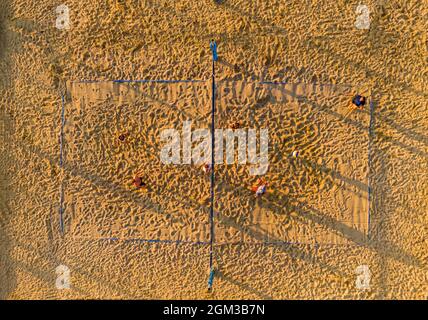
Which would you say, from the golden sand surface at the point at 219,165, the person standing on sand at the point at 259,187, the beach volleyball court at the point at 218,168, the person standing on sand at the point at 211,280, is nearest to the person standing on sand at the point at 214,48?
the golden sand surface at the point at 219,165

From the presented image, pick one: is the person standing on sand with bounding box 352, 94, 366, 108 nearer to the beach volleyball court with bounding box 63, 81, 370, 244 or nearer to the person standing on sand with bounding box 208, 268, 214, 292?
the beach volleyball court with bounding box 63, 81, 370, 244

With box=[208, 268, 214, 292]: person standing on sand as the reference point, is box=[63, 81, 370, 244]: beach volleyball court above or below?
above

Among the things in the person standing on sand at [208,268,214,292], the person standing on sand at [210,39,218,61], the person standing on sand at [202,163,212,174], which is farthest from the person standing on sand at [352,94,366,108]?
the person standing on sand at [208,268,214,292]

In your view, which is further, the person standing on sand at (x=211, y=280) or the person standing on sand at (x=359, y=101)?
the person standing on sand at (x=211, y=280)

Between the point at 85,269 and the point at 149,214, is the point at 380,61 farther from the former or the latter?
the point at 85,269

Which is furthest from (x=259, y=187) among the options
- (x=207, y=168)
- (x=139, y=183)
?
(x=139, y=183)

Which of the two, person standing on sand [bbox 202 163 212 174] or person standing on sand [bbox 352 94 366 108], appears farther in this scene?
person standing on sand [bbox 202 163 212 174]

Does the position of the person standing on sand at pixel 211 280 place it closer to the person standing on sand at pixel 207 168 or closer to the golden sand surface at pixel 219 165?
the golden sand surface at pixel 219 165

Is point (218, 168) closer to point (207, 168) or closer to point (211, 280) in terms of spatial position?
point (207, 168)
